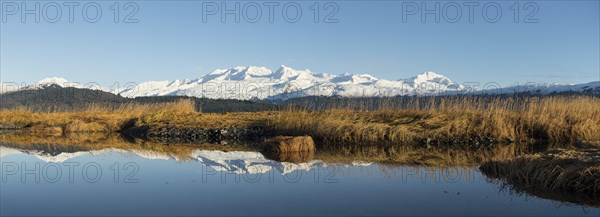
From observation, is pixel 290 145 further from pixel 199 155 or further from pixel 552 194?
pixel 552 194

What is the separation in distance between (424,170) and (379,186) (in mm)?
2457

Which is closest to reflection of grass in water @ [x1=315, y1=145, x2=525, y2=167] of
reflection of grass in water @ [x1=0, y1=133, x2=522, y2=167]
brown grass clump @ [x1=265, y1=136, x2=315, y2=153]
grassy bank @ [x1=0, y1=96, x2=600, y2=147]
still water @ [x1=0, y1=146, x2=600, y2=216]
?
reflection of grass in water @ [x1=0, y1=133, x2=522, y2=167]

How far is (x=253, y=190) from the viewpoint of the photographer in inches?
361

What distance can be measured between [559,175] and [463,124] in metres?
10.7

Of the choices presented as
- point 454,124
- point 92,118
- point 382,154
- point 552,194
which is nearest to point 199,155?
point 382,154

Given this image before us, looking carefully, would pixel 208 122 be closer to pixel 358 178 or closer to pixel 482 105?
pixel 482 105

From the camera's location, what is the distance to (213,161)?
541 inches

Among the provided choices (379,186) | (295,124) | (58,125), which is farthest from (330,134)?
(58,125)

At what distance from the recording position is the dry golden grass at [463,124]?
1894cm

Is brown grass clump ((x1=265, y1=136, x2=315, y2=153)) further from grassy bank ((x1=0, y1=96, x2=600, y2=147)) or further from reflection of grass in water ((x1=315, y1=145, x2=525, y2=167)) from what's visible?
grassy bank ((x1=0, y1=96, x2=600, y2=147))

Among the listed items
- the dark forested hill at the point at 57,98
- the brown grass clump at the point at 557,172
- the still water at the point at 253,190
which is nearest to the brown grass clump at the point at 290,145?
the still water at the point at 253,190

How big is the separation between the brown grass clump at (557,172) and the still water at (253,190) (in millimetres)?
541

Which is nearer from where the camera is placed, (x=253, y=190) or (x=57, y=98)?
(x=253, y=190)

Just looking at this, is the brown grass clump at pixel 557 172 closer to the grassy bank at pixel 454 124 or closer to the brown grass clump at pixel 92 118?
the grassy bank at pixel 454 124
